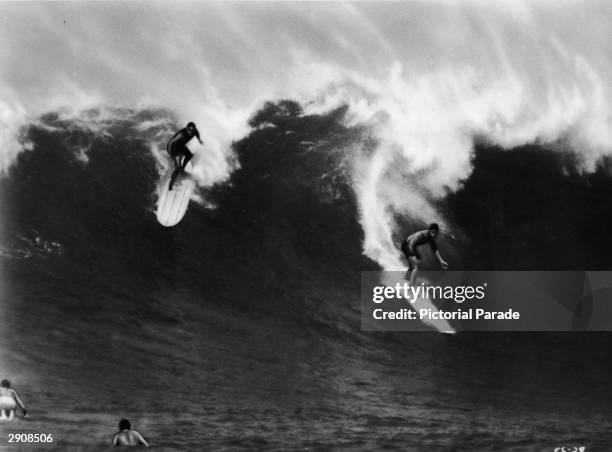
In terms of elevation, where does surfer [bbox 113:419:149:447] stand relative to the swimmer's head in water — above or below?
below

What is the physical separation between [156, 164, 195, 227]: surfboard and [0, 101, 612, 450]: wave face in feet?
0.20

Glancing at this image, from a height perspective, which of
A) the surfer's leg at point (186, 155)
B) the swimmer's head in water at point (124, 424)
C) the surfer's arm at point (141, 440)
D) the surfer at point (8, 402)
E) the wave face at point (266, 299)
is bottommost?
the surfer's arm at point (141, 440)

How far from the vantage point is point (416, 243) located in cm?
550

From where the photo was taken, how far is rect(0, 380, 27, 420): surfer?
5.27 metres

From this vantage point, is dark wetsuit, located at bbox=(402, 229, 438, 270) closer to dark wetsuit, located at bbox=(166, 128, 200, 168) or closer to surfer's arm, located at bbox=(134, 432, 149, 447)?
dark wetsuit, located at bbox=(166, 128, 200, 168)

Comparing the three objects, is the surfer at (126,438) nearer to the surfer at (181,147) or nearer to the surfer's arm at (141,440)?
the surfer's arm at (141,440)

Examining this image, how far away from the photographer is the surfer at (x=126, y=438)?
522cm

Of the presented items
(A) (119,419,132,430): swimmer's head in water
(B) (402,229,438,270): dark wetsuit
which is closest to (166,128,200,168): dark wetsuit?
(B) (402,229,438,270): dark wetsuit

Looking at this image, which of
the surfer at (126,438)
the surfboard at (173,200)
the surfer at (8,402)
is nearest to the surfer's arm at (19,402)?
the surfer at (8,402)

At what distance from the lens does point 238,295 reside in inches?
215

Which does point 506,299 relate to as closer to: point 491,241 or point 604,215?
point 491,241

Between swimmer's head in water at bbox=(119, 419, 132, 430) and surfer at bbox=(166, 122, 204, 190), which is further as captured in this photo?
surfer at bbox=(166, 122, 204, 190)

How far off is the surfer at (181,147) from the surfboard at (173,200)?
0.10 ft

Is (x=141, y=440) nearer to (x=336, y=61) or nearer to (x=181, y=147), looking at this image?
(x=181, y=147)
